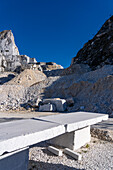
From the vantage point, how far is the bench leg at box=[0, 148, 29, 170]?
2.06 m

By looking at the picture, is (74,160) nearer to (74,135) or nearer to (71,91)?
(74,135)

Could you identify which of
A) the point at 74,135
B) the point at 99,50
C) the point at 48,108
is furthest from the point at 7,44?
the point at 74,135

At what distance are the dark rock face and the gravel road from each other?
21.5m

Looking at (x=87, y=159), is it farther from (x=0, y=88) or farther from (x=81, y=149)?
(x=0, y=88)

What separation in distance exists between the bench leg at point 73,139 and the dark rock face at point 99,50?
839 inches

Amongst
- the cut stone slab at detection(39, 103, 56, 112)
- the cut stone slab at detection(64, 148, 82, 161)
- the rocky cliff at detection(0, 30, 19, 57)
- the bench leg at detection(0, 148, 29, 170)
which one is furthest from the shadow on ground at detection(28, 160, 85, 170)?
the rocky cliff at detection(0, 30, 19, 57)

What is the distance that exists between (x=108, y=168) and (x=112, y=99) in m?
8.12

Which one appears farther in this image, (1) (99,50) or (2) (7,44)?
(2) (7,44)

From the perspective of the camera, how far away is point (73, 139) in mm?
3598

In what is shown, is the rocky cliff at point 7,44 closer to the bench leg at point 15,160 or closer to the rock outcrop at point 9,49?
the rock outcrop at point 9,49

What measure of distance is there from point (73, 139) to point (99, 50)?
27.1 m

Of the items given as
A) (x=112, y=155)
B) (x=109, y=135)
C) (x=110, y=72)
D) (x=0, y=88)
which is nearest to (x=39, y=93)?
(x=0, y=88)

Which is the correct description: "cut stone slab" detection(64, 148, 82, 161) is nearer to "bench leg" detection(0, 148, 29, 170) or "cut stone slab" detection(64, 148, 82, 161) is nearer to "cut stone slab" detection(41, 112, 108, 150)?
"cut stone slab" detection(41, 112, 108, 150)

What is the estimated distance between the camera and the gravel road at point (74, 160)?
2.90m
